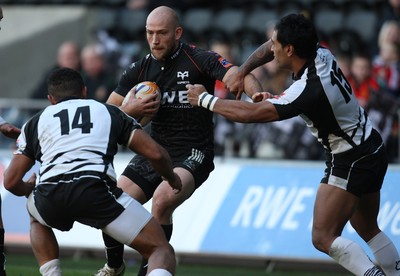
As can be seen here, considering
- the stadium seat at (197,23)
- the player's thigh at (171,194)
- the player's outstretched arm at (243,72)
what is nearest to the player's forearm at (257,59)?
the player's outstretched arm at (243,72)

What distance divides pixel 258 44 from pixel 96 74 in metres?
2.86

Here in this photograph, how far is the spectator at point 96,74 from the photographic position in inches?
622

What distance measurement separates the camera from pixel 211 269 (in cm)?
1270

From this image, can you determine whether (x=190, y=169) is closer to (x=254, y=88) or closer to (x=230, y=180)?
(x=254, y=88)

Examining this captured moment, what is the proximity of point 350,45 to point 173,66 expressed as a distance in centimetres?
711

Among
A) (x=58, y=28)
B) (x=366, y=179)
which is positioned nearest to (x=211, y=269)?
(x=366, y=179)

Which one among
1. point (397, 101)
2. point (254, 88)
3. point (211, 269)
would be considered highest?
point (254, 88)

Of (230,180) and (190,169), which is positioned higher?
(190,169)

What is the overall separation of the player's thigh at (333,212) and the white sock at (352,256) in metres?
0.12

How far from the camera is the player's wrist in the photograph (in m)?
8.74

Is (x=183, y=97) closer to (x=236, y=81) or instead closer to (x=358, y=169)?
(x=236, y=81)

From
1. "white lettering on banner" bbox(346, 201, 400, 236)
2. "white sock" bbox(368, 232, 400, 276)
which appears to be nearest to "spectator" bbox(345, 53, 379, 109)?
"white lettering on banner" bbox(346, 201, 400, 236)

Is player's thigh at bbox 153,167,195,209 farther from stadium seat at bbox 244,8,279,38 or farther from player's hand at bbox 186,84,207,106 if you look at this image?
stadium seat at bbox 244,8,279,38

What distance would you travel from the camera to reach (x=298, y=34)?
8.60 meters
